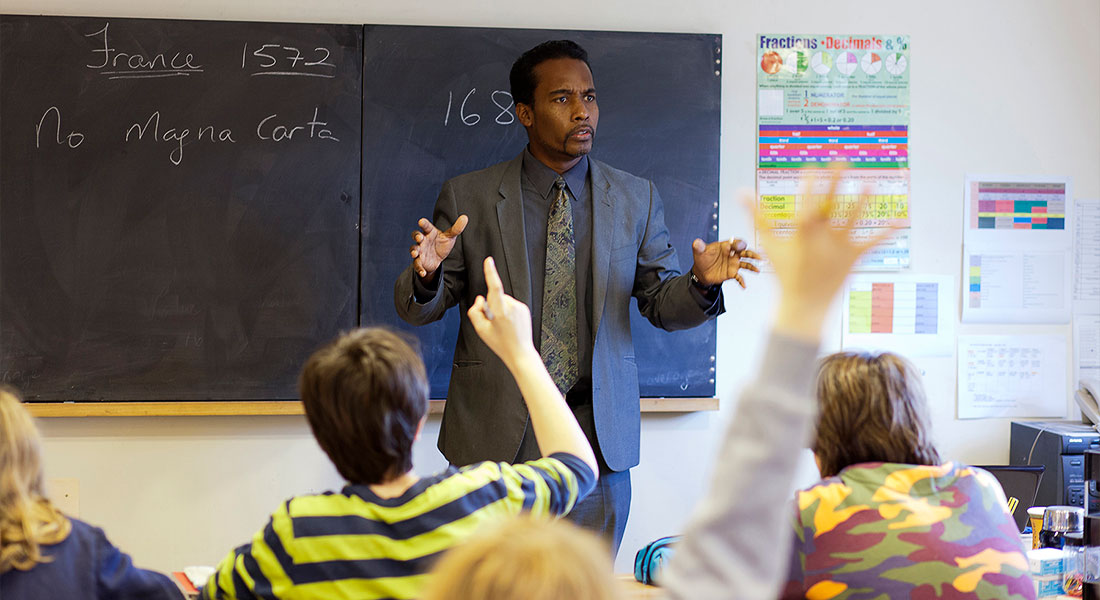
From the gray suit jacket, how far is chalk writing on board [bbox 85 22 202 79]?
106 cm

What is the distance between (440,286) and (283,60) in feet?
3.91

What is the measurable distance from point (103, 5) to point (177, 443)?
1.49m

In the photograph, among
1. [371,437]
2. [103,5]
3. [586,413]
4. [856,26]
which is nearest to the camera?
[371,437]

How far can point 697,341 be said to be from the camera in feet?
11.4

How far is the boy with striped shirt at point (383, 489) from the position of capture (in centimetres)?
131

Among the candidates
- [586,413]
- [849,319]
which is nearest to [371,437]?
[586,413]

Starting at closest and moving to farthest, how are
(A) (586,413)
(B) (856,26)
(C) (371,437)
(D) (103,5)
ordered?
(C) (371,437) → (A) (586,413) → (D) (103,5) → (B) (856,26)

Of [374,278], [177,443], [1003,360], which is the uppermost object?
[374,278]

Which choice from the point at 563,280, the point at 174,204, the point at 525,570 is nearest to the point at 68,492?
the point at 174,204

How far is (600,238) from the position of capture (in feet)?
9.21

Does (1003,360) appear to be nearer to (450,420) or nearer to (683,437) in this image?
(683,437)

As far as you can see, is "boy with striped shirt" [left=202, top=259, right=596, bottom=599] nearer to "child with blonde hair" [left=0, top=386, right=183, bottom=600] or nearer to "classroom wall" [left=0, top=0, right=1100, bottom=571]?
"child with blonde hair" [left=0, top=386, right=183, bottom=600]

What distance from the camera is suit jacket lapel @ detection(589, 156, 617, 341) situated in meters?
2.77

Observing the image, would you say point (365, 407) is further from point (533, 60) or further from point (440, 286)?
point (533, 60)
